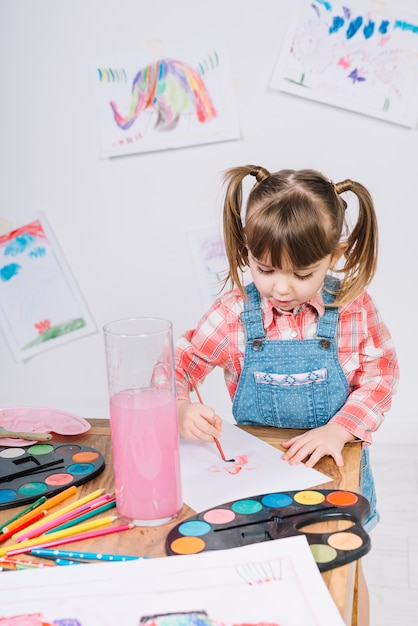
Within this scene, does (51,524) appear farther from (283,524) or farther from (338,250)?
(338,250)

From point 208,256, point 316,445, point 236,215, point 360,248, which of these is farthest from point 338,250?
point 208,256

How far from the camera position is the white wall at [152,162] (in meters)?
2.26

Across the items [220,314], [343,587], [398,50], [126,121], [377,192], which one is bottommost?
[343,587]

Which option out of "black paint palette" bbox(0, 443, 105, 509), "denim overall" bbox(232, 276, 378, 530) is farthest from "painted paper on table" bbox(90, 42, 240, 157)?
"black paint palette" bbox(0, 443, 105, 509)

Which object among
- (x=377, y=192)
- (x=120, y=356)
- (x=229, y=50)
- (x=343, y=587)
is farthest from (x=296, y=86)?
(x=343, y=587)

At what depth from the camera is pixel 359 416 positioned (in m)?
1.09

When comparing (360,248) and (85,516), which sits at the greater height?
(360,248)

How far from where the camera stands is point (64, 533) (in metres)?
0.78

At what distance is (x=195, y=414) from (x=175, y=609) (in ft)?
1.25

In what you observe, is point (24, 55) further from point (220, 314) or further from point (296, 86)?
point (220, 314)

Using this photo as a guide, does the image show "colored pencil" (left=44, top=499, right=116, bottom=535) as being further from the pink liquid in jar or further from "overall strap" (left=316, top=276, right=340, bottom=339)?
"overall strap" (left=316, top=276, right=340, bottom=339)

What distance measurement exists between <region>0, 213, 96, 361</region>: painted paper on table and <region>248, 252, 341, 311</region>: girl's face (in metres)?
1.42

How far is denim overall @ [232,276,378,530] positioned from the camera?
3.92ft

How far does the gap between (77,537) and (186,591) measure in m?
0.16
